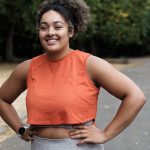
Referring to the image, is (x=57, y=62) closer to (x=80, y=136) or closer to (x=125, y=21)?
(x=80, y=136)

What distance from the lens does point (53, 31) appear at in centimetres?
288

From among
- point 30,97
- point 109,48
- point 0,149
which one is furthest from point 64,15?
point 109,48

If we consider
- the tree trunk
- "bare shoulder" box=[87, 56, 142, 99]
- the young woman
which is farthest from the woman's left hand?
the tree trunk

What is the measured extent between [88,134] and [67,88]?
0.29 m

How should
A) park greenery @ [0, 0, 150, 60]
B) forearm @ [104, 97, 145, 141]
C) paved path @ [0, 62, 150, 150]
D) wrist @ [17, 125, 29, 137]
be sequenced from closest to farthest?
forearm @ [104, 97, 145, 141]
wrist @ [17, 125, 29, 137]
paved path @ [0, 62, 150, 150]
park greenery @ [0, 0, 150, 60]

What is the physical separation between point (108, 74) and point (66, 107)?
0.29m

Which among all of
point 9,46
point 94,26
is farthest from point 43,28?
point 9,46

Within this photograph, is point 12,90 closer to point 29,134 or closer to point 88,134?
point 29,134

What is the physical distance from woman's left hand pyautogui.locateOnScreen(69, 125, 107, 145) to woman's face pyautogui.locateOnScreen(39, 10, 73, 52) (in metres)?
0.45

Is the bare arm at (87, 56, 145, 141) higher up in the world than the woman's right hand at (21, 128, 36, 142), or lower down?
higher up

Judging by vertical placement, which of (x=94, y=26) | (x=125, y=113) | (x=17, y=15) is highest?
(x=125, y=113)

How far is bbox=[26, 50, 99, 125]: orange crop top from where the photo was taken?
281cm

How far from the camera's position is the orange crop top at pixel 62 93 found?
281 centimetres

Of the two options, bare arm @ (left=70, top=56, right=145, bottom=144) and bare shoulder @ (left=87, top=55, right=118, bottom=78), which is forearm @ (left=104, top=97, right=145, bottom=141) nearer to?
bare arm @ (left=70, top=56, right=145, bottom=144)
